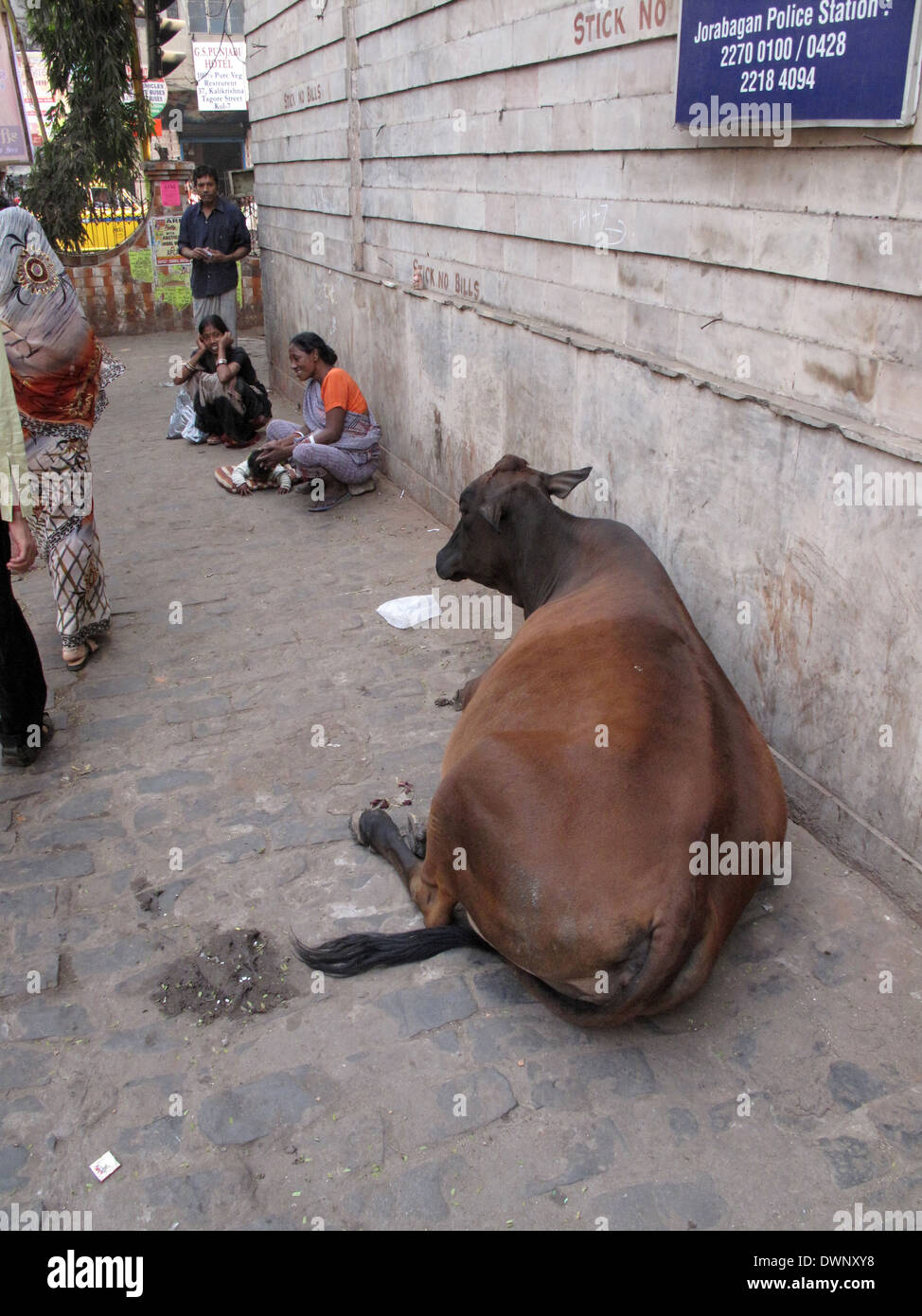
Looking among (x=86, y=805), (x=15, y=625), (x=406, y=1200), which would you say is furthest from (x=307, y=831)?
(x=406, y=1200)

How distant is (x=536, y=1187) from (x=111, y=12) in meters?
18.4

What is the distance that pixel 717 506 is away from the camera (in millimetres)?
4285

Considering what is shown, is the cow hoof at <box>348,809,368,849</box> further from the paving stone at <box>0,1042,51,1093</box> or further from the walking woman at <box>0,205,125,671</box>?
the walking woman at <box>0,205,125,671</box>

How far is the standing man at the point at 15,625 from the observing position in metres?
4.14

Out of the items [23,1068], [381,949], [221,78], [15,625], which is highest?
[221,78]

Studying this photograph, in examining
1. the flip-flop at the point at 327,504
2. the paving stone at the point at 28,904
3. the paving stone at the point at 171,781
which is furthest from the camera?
the flip-flop at the point at 327,504

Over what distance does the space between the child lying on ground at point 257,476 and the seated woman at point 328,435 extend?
9cm

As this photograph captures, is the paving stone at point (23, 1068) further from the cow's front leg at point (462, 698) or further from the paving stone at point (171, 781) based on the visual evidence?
the cow's front leg at point (462, 698)

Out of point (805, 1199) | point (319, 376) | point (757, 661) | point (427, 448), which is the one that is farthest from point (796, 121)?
point (319, 376)

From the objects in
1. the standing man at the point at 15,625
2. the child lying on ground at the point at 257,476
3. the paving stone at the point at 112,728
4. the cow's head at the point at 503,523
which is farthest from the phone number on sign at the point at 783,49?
the child lying on ground at the point at 257,476

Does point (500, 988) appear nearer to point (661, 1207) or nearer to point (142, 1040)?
point (661, 1207)

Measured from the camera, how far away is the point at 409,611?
618cm

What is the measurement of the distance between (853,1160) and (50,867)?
2850mm

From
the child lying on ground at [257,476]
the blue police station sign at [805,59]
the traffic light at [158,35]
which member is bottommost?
the child lying on ground at [257,476]
